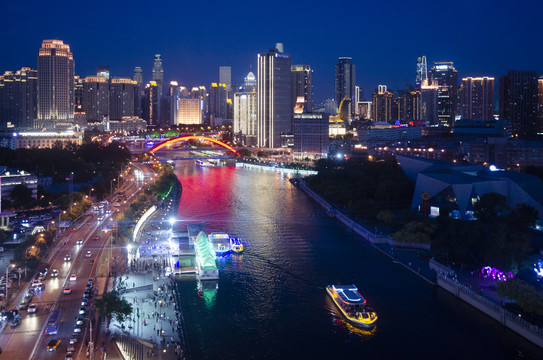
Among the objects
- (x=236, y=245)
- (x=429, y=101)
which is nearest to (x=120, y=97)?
(x=429, y=101)

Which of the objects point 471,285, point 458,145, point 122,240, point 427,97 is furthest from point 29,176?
point 427,97

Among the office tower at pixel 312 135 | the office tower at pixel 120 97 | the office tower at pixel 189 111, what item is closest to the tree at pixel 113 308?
the office tower at pixel 312 135

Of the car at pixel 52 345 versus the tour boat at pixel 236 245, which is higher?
the tour boat at pixel 236 245

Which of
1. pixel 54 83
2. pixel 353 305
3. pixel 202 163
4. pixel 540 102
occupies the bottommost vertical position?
pixel 353 305

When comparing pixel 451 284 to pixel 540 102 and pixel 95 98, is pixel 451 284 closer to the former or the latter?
pixel 540 102

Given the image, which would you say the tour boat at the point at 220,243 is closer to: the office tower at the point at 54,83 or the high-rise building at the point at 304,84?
the office tower at the point at 54,83

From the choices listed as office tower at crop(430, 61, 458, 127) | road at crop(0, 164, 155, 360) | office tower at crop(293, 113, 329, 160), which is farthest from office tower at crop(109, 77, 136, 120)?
road at crop(0, 164, 155, 360)

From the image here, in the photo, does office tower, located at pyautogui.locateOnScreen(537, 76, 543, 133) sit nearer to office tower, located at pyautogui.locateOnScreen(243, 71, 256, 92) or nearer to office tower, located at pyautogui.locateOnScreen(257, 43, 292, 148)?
office tower, located at pyautogui.locateOnScreen(257, 43, 292, 148)
